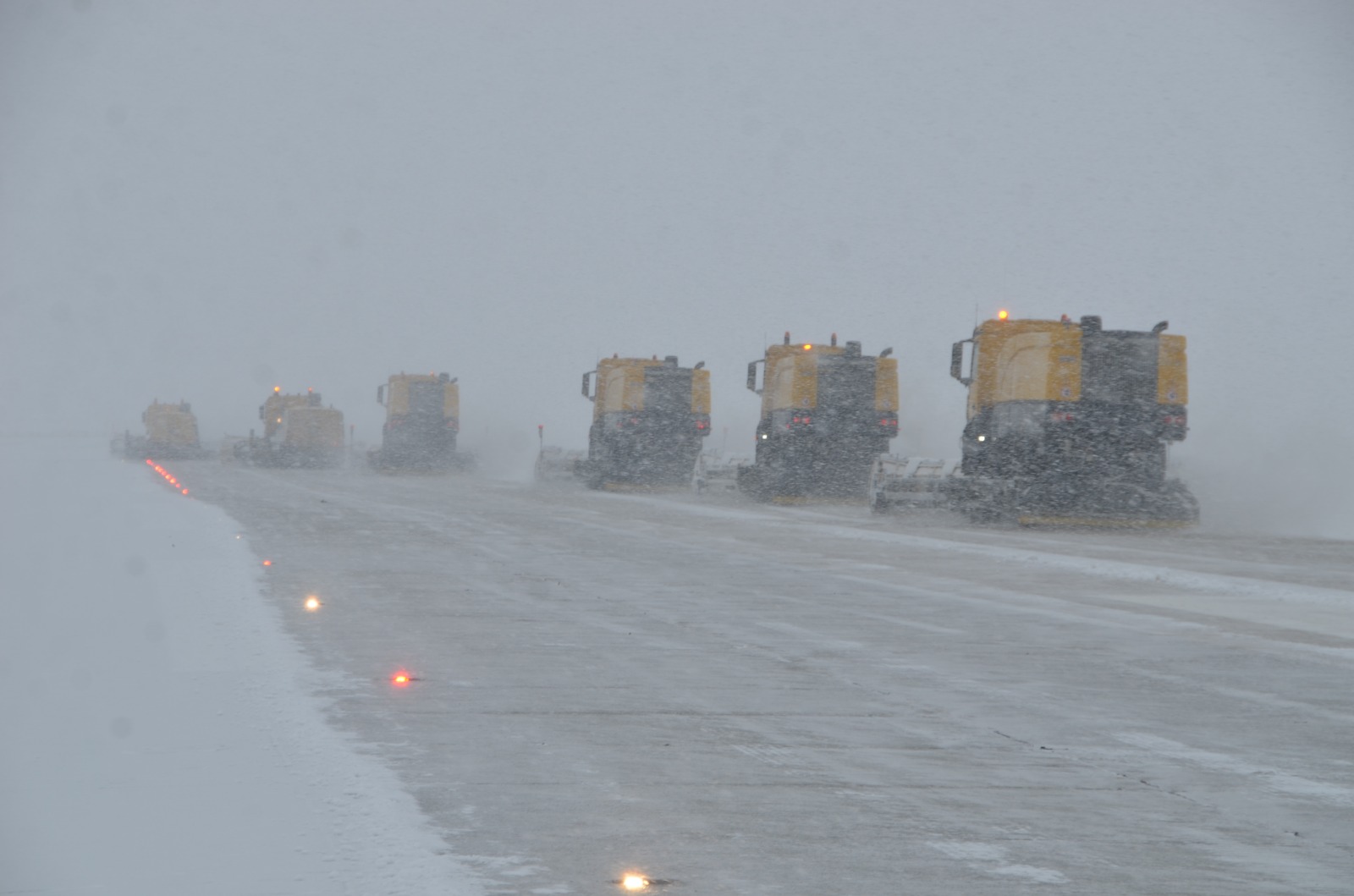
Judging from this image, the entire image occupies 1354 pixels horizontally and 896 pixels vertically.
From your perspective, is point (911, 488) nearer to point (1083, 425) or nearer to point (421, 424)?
point (1083, 425)

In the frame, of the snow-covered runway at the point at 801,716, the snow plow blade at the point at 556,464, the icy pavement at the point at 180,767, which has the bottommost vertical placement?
the icy pavement at the point at 180,767

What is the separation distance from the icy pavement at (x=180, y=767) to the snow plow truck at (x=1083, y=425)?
50.4 ft

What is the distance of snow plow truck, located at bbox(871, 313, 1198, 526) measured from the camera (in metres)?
23.2

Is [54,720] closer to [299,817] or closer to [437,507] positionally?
[299,817]

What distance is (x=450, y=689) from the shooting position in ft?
24.4

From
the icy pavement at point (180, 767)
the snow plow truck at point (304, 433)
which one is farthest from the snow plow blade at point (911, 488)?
the snow plow truck at point (304, 433)

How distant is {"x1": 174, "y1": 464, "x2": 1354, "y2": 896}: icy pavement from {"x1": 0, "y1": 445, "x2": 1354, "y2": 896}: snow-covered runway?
24 millimetres

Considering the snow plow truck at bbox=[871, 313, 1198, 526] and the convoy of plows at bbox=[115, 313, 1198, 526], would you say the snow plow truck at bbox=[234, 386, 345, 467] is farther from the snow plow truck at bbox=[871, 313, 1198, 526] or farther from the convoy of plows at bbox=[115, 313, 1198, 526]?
the snow plow truck at bbox=[871, 313, 1198, 526]

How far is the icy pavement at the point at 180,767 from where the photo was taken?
4164 mm

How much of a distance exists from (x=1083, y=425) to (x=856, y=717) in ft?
57.4

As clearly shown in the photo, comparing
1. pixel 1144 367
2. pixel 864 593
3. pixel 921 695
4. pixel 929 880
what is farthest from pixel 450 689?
pixel 1144 367

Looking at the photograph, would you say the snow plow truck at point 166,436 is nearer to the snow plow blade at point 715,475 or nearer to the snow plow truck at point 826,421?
the snow plow blade at point 715,475

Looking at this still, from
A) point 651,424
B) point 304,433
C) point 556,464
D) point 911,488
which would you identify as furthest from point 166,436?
point 911,488

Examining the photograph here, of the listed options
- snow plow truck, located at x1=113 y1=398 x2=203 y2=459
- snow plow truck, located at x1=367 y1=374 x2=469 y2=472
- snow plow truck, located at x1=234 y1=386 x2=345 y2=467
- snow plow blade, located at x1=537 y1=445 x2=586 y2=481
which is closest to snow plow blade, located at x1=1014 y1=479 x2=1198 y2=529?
snow plow blade, located at x1=537 y1=445 x2=586 y2=481
